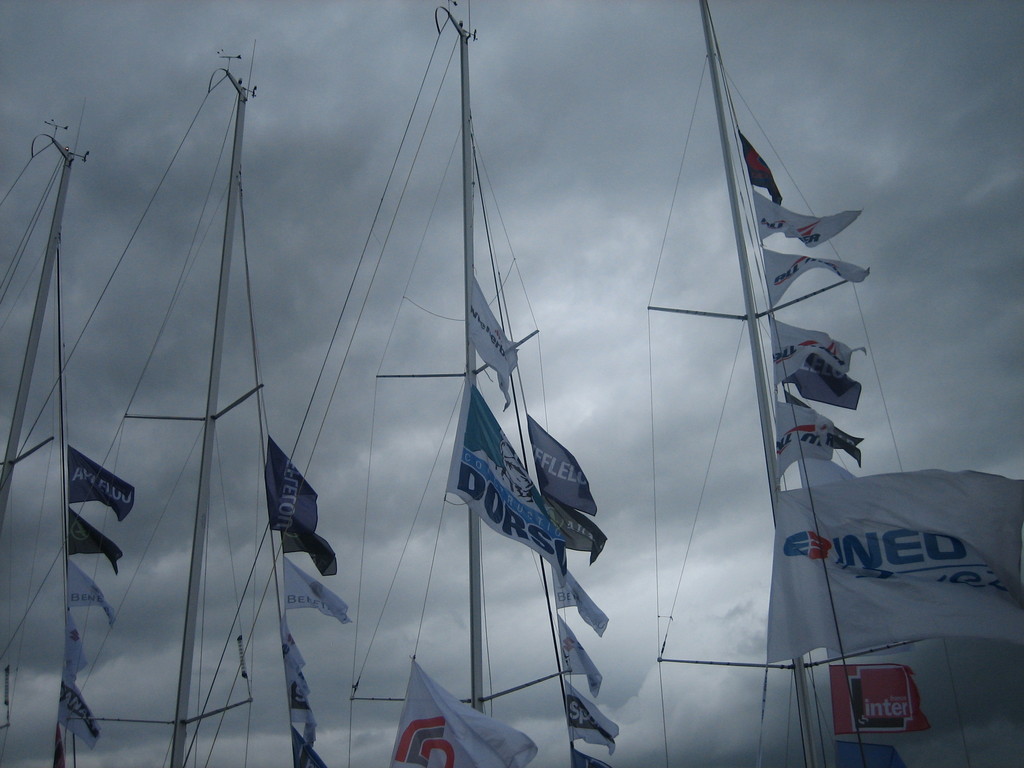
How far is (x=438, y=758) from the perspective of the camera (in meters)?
15.0

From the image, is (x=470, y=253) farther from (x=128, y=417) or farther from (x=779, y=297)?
(x=128, y=417)

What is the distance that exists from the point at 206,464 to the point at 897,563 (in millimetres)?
14778

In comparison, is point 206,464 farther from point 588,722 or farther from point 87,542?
point 588,722

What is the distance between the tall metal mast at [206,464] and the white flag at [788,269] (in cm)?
1396

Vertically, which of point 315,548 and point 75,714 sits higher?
point 315,548

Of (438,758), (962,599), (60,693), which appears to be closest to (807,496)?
(962,599)

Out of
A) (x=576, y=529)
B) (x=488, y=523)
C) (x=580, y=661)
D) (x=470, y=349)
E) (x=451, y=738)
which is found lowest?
(x=451, y=738)

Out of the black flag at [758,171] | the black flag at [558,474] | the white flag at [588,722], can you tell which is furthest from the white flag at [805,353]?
the white flag at [588,722]

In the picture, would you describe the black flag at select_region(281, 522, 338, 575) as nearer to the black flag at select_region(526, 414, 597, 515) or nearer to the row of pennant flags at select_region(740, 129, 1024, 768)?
the black flag at select_region(526, 414, 597, 515)

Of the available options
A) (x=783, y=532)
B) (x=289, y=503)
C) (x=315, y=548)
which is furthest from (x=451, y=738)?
(x=315, y=548)

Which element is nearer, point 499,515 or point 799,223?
point 499,515

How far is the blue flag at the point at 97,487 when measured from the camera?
76.1 ft

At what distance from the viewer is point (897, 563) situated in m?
15.5

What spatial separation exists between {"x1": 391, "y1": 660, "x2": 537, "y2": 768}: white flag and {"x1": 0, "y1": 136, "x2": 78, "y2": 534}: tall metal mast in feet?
40.7
